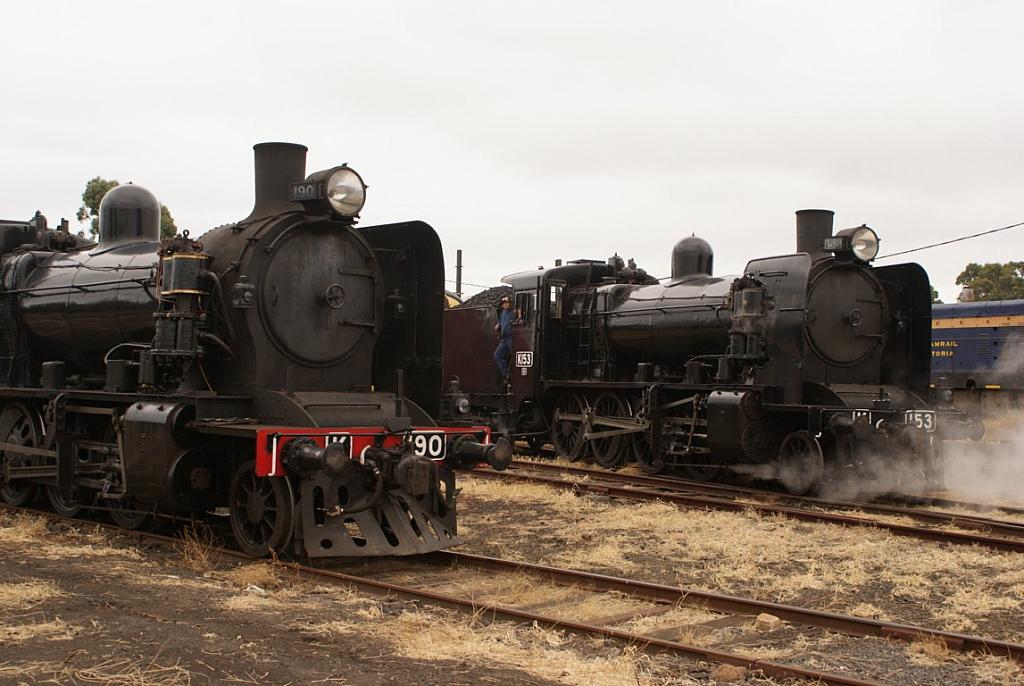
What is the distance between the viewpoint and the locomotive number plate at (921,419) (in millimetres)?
12188

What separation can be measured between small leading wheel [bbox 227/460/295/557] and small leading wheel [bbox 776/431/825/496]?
284 inches

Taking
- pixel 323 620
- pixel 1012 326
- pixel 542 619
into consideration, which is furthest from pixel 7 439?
pixel 1012 326

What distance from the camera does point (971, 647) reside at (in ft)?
18.5

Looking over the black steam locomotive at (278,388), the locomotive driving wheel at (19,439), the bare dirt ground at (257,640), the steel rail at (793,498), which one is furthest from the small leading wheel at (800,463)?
the locomotive driving wheel at (19,439)

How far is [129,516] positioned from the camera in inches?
365

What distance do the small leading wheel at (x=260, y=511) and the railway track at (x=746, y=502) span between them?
16.8 feet

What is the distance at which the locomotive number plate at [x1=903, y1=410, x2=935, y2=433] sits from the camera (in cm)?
1219

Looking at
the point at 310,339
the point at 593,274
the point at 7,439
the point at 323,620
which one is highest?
the point at 593,274

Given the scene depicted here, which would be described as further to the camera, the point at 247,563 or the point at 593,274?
the point at 593,274

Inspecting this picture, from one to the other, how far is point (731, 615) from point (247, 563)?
3675 mm

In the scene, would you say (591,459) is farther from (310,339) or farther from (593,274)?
(310,339)

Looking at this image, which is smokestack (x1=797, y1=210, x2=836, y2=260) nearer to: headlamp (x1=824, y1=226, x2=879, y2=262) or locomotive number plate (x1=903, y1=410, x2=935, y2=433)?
headlamp (x1=824, y1=226, x2=879, y2=262)

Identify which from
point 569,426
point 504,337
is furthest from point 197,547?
point 504,337

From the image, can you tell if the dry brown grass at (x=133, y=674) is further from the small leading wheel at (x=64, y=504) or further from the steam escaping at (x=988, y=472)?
the steam escaping at (x=988, y=472)
